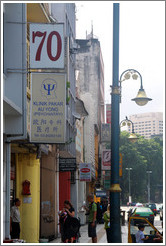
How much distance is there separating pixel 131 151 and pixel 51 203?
85074 mm

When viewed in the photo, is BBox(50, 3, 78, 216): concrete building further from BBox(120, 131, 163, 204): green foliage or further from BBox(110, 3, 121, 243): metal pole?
BBox(120, 131, 163, 204): green foliage

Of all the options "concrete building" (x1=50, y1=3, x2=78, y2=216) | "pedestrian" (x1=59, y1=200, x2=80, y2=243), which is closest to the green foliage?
"concrete building" (x1=50, y1=3, x2=78, y2=216)

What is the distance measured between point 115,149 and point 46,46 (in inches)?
129

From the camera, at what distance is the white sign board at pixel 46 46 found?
14.9 m

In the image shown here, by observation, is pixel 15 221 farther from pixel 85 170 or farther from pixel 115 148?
pixel 85 170

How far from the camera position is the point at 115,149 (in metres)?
13.5

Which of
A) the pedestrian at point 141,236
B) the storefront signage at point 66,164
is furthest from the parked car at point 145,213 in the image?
the pedestrian at point 141,236

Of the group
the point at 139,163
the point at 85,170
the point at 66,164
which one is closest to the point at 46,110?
the point at 66,164

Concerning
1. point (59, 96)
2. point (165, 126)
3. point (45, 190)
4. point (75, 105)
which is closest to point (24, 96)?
point (59, 96)

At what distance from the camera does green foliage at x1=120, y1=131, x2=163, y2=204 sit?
111 m

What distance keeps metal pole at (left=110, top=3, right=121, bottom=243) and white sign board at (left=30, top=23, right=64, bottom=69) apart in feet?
5.68

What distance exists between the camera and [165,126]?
12.5 meters

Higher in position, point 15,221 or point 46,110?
A: point 46,110

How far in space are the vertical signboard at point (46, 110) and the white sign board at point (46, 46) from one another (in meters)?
0.40
